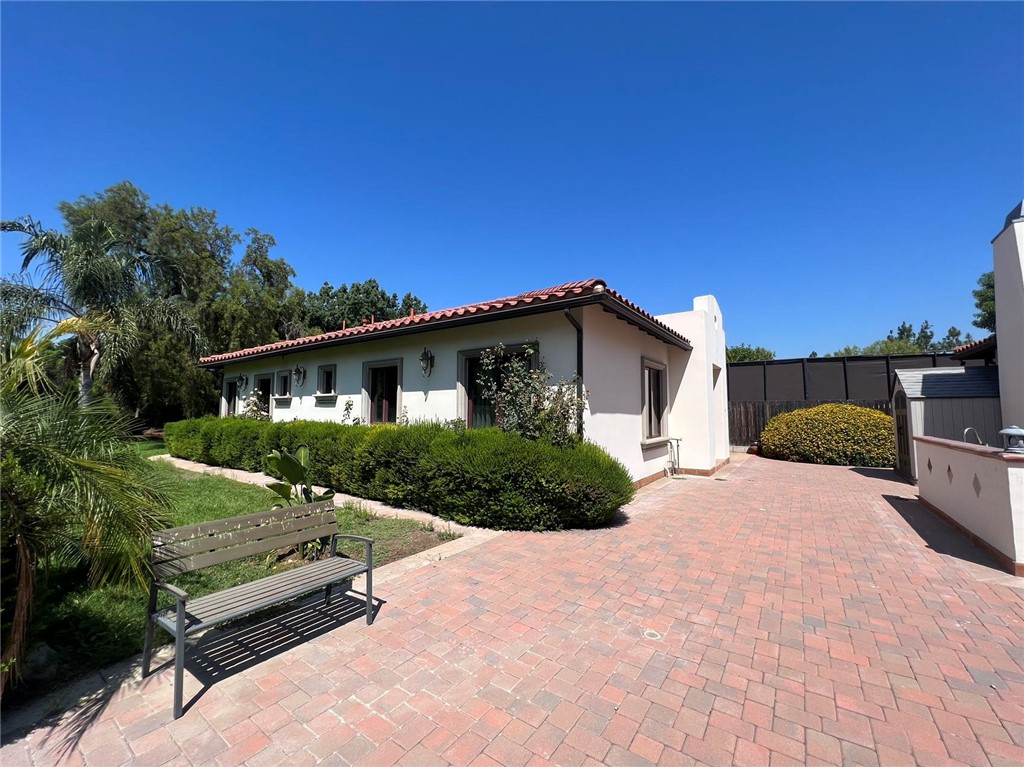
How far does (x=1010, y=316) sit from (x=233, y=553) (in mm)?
12248

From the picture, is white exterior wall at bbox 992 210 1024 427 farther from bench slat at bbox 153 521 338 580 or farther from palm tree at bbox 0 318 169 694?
palm tree at bbox 0 318 169 694

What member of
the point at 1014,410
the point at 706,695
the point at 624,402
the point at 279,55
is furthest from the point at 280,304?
the point at 1014,410

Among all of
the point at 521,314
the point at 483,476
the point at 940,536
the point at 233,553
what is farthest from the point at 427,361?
the point at 940,536

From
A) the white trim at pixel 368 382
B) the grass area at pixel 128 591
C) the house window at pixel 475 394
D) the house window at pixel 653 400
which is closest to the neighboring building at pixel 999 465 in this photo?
the house window at pixel 653 400

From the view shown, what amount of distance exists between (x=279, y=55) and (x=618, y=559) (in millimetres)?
9614

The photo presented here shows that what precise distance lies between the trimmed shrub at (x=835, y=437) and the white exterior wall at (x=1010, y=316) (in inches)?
225

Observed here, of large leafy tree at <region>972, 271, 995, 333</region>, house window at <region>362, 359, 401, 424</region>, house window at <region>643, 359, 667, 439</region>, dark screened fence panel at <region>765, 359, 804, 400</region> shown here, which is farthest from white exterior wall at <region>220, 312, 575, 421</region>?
large leafy tree at <region>972, 271, 995, 333</region>

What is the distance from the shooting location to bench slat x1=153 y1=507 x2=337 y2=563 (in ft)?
8.98

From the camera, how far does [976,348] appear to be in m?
11.4

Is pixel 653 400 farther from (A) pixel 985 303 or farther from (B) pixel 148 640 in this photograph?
(A) pixel 985 303

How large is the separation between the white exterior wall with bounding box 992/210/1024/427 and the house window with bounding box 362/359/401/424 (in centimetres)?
1169

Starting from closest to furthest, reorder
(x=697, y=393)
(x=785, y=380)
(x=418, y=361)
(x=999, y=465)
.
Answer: (x=999, y=465) < (x=418, y=361) < (x=697, y=393) < (x=785, y=380)

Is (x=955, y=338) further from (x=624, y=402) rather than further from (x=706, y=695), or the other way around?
(x=706, y=695)

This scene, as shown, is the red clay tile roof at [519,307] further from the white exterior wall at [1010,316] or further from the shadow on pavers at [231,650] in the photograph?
the white exterior wall at [1010,316]
